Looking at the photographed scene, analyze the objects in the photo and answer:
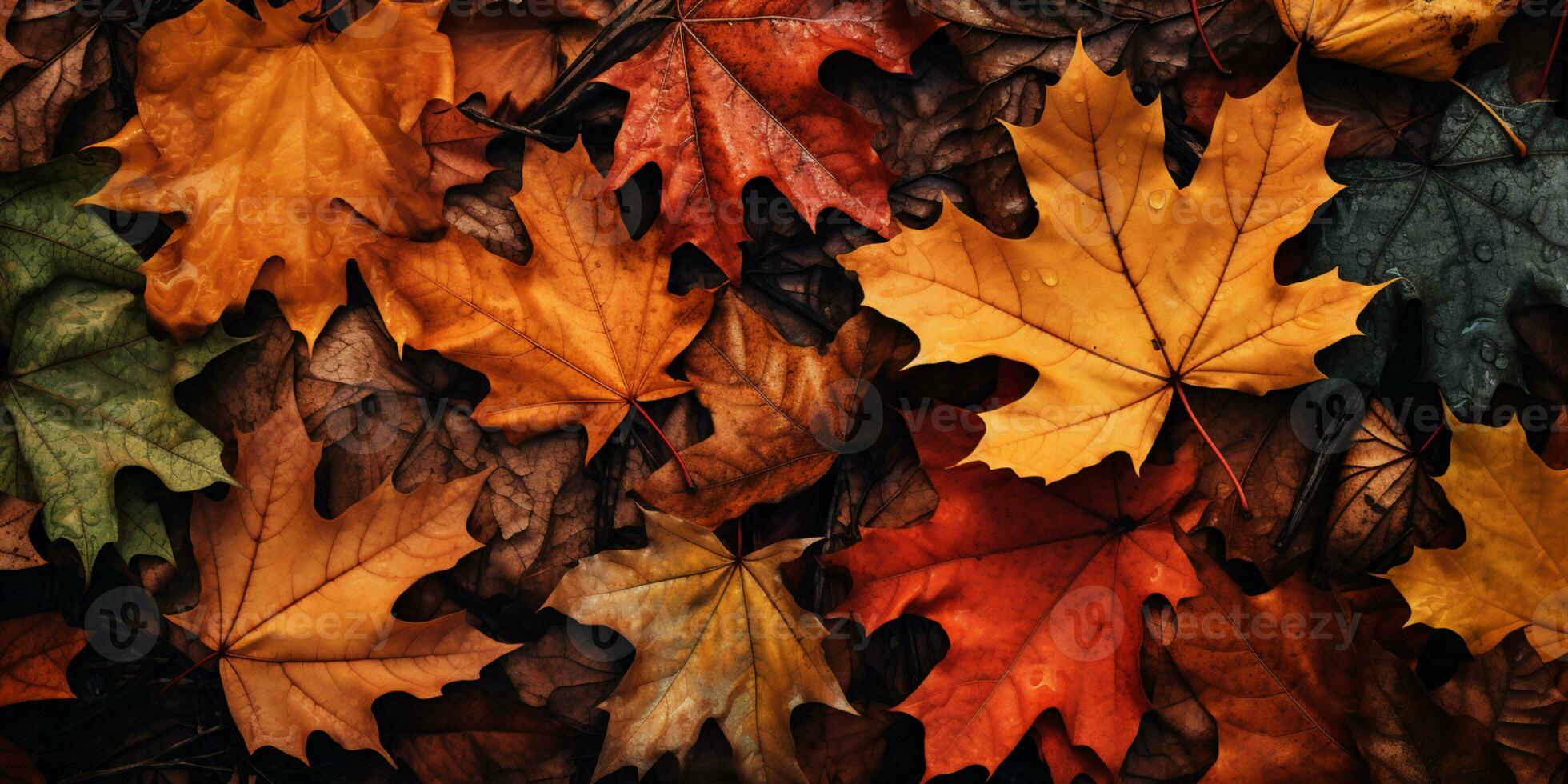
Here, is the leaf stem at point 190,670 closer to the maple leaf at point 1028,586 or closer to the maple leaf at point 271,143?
the maple leaf at point 271,143

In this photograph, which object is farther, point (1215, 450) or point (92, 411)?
point (92, 411)

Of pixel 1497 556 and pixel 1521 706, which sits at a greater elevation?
pixel 1497 556

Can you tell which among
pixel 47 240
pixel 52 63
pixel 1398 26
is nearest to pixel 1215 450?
pixel 1398 26

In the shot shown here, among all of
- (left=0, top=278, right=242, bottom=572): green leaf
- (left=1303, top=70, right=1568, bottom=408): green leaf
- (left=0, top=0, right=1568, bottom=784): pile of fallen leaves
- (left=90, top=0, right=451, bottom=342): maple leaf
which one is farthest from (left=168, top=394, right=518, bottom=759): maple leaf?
(left=1303, top=70, right=1568, bottom=408): green leaf

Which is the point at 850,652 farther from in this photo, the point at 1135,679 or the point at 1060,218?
the point at 1060,218

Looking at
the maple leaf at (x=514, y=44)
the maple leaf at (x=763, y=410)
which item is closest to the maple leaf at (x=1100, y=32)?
the maple leaf at (x=763, y=410)

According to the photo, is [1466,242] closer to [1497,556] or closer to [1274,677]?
[1497,556]

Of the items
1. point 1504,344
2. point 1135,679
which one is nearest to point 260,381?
point 1135,679
